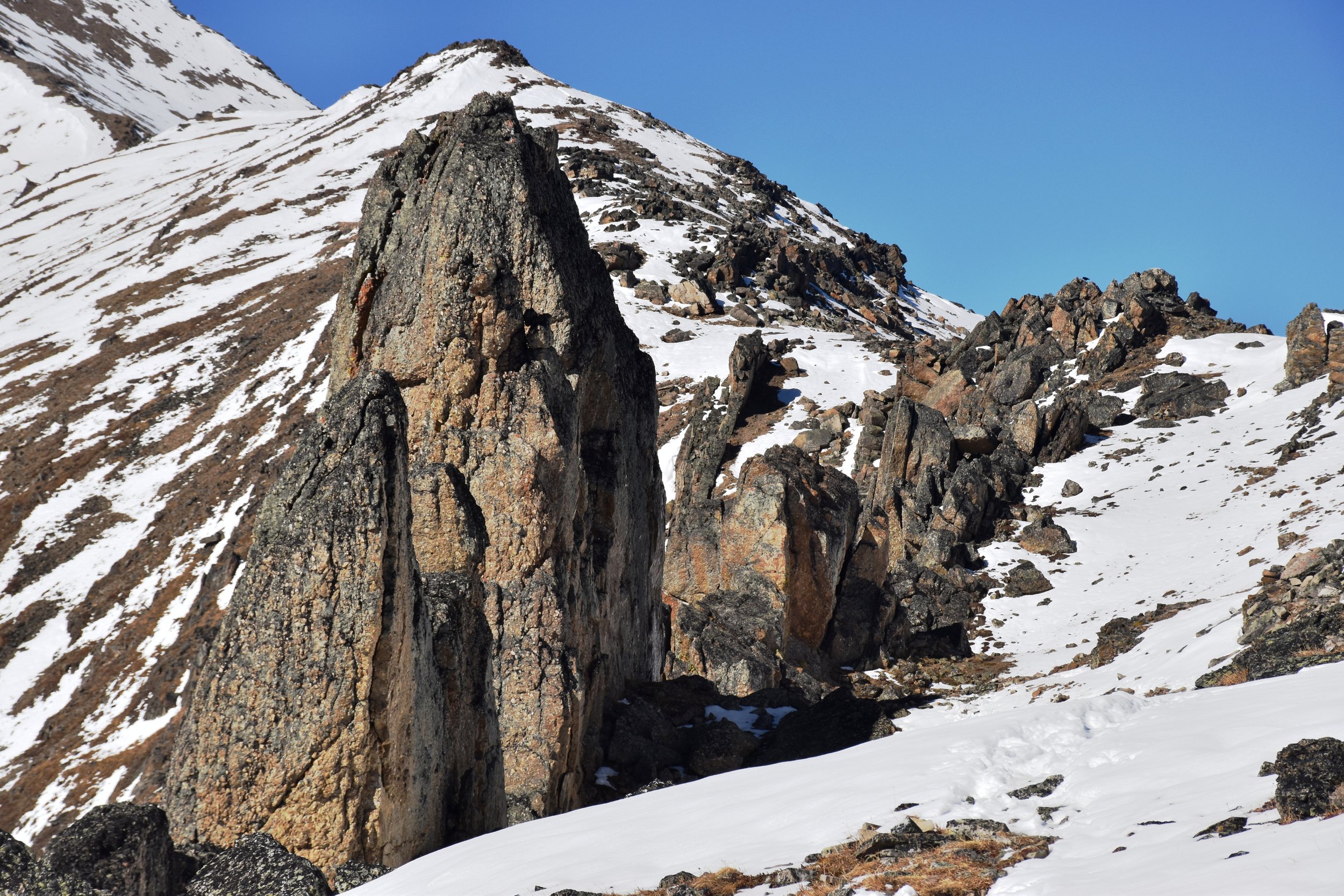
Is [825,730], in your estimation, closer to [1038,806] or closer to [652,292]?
[1038,806]

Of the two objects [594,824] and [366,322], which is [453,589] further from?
[366,322]

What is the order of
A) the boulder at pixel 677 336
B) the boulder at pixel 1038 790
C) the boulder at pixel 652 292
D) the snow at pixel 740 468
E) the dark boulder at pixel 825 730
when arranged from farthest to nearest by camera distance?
the boulder at pixel 652 292
the boulder at pixel 677 336
the dark boulder at pixel 825 730
the boulder at pixel 1038 790
the snow at pixel 740 468

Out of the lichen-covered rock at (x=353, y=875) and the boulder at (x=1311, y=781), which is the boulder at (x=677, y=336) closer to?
the lichen-covered rock at (x=353, y=875)

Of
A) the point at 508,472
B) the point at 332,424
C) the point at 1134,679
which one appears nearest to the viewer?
the point at 332,424

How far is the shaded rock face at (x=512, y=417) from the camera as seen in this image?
19172 millimetres

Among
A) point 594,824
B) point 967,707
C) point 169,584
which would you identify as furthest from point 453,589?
point 169,584

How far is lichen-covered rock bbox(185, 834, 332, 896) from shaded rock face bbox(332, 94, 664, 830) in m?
4.55

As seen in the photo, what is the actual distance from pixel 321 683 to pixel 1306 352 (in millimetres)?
58459

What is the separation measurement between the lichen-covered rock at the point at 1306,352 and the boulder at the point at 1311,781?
54.1 m

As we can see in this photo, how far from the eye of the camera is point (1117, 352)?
212ft

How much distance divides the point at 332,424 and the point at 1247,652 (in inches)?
782

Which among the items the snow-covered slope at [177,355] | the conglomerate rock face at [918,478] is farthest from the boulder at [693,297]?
the conglomerate rock face at [918,478]

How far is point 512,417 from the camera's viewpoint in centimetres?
2128

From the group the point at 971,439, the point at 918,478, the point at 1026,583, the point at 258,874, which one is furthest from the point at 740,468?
the point at 258,874
